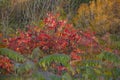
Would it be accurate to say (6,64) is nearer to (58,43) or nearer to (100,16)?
(58,43)

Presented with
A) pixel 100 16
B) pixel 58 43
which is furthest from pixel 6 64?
→ pixel 100 16

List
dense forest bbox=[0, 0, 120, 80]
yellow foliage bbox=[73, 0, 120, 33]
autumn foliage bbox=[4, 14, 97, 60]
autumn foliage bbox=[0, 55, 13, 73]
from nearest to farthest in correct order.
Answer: dense forest bbox=[0, 0, 120, 80] → autumn foliage bbox=[0, 55, 13, 73] → autumn foliage bbox=[4, 14, 97, 60] → yellow foliage bbox=[73, 0, 120, 33]

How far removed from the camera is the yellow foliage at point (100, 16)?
19.1 m

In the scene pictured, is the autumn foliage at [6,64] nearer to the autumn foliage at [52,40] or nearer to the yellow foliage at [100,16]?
the autumn foliage at [52,40]

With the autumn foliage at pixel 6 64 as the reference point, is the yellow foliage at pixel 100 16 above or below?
below

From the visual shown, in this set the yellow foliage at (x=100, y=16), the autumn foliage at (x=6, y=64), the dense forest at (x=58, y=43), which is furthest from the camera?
the yellow foliage at (x=100, y=16)

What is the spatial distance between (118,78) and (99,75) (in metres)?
0.50

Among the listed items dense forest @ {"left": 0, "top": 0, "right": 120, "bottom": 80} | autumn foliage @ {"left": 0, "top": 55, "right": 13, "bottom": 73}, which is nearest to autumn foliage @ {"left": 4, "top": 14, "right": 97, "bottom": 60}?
dense forest @ {"left": 0, "top": 0, "right": 120, "bottom": 80}

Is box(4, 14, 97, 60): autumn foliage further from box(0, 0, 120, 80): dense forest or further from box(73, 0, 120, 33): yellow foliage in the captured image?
box(73, 0, 120, 33): yellow foliage

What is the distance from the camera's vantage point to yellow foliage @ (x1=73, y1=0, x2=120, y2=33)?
1906 cm

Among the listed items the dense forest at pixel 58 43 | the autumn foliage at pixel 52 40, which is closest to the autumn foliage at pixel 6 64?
the dense forest at pixel 58 43

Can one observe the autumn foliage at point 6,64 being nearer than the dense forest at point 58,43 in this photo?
No

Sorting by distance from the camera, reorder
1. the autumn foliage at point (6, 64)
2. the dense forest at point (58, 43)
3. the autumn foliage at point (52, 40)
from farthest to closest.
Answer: the autumn foliage at point (52, 40)
the autumn foliage at point (6, 64)
the dense forest at point (58, 43)

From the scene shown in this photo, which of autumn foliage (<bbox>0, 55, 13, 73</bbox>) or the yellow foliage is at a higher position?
autumn foliage (<bbox>0, 55, 13, 73</bbox>)
